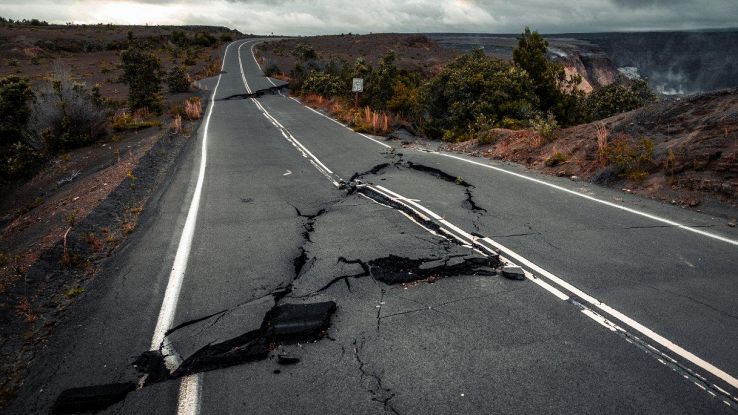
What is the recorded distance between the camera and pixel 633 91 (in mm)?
17469

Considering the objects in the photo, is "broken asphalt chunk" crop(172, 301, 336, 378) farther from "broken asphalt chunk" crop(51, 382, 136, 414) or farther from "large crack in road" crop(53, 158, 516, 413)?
"broken asphalt chunk" crop(51, 382, 136, 414)

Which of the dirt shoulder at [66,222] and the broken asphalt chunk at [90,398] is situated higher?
the broken asphalt chunk at [90,398]

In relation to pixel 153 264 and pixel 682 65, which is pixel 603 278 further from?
pixel 682 65

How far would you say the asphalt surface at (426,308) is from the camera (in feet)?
10.3

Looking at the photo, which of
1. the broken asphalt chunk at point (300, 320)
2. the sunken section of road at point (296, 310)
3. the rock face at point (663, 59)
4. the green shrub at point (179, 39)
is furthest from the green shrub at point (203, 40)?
the broken asphalt chunk at point (300, 320)

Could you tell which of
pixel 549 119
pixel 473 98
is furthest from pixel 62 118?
pixel 549 119

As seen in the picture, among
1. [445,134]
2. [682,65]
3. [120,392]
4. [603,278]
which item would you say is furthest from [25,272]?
[682,65]

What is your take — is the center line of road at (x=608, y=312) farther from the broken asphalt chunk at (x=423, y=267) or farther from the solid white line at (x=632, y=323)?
the broken asphalt chunk at (x=423, y=267)

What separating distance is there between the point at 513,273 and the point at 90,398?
4222 mm

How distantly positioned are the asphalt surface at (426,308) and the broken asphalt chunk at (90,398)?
0.26 feet

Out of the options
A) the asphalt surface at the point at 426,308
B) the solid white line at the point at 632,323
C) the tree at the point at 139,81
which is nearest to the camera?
the asphalt surface at the point at 426,308

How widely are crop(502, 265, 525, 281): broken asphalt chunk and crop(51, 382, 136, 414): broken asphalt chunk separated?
3868mm

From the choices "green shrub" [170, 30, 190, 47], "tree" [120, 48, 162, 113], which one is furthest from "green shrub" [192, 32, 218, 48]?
"tree" [120, 48, 162, 113]

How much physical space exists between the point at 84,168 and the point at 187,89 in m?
21.4
